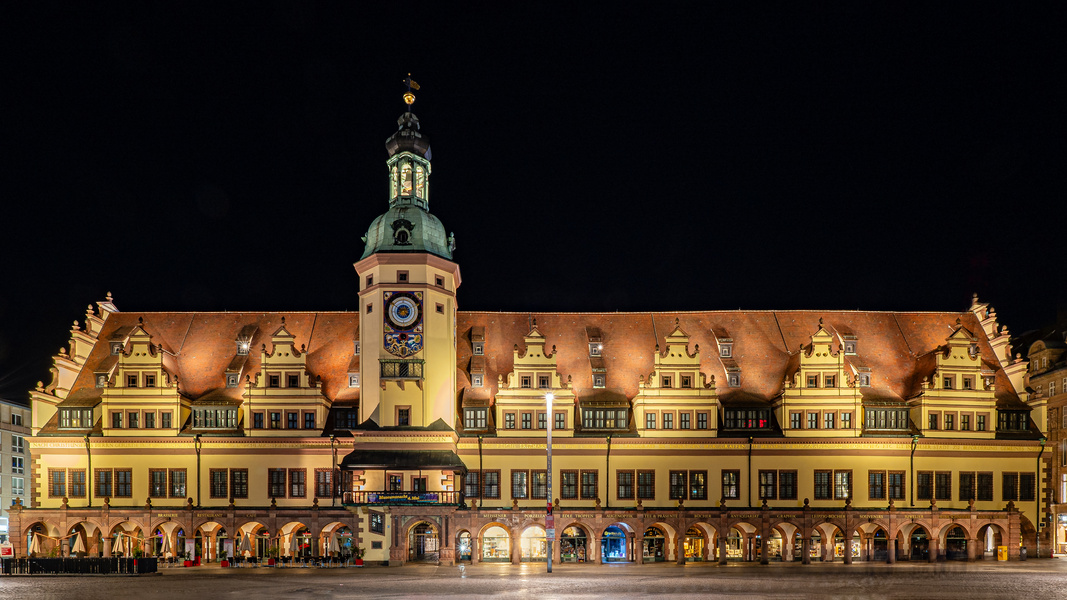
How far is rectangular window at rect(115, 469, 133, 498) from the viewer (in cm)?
6506

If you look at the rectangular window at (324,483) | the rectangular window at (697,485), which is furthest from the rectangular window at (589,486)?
the rectangular window at (324,483)

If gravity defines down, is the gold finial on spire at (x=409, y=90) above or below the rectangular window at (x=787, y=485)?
above

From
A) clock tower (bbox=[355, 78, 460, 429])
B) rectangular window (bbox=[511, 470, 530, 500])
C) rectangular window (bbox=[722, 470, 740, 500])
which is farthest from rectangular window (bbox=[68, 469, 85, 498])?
rectangular window (bbox=[722, 470, 740, 500])

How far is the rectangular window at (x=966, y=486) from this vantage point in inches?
2586

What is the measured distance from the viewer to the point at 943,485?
2584 inches

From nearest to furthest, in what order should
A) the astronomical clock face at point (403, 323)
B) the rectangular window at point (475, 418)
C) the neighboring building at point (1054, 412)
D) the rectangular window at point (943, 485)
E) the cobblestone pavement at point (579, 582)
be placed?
the cobblestone pavement at point (579, 582) < the astronomical clock face at point (403, 323) < the rectangular window at point (943, 485) < the rectangular window at point (475, 418) < the neighboring building at point (1054, 412)

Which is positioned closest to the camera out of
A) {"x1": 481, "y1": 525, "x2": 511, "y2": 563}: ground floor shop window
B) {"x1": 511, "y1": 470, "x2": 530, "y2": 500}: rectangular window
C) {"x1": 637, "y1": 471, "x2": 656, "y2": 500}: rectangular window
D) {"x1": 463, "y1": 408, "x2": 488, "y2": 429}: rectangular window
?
{"x1": 481, "y1": 525, "x2": 511, "y2": 563}: ground floor shop window

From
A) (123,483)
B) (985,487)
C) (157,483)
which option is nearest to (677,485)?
(985,487)

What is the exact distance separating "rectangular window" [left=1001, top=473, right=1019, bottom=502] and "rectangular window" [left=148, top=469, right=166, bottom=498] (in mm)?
51645

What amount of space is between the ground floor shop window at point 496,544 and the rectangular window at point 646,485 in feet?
28.0

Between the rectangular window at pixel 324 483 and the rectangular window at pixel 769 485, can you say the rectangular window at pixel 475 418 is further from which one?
the rectangular window at pixel 769 485

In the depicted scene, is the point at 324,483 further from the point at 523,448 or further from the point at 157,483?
the point at 523,448

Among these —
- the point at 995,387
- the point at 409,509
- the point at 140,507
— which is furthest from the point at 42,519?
the point at 995,387

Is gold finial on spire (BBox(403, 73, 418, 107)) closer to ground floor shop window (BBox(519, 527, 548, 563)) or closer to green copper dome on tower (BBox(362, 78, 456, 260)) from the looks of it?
green copper dome on tower (BBox(362, 78, 456, 260))
